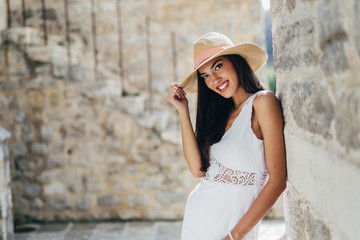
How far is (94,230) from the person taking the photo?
14.9 feet

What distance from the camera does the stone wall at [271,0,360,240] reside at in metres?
0.80

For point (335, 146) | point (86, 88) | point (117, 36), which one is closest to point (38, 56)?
point (86, 88)

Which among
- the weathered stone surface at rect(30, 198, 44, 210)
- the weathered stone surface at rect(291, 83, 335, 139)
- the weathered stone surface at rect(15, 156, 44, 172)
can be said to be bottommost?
the weathered stone surface at rect(30, 198, 44, 210)

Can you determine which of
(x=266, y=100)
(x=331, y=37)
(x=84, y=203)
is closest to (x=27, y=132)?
(x=84, y=203)

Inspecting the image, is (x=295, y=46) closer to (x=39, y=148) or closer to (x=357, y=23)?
(x=357, y=23)

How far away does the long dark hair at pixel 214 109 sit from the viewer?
1.86 metres

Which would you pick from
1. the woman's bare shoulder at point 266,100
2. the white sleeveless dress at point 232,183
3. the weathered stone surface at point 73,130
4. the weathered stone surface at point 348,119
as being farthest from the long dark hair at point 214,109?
the weathered stone surface at point 73,130

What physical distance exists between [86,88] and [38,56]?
69cm

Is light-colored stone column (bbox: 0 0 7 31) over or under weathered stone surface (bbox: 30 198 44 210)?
over

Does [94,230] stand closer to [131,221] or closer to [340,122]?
[131,221]

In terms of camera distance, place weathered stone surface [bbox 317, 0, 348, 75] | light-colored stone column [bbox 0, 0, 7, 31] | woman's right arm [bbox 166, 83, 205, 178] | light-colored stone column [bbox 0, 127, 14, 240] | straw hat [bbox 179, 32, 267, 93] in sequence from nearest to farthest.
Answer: weathered stone surface [bbox 317, 0, 348, 75] → straw hat [bbox 179, 32, 267, 93] → woman's right arm [bbox 166, 83, 205, 178] → light-colored stone column [bbox 0, 127, 14, 240] → light-colored stone column [bbox 0, 0, 7, 31]

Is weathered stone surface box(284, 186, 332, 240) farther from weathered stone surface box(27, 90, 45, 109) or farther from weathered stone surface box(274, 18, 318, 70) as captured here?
weathered stone surface box(27, 90, 45, 109)

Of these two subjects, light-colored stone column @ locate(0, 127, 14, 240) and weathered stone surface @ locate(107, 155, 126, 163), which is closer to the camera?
light-colored stone column @ locate(0, 127, 14, 240)

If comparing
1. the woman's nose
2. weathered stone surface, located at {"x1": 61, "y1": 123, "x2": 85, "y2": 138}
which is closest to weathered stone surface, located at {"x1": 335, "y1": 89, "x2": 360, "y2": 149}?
the woman's nose
